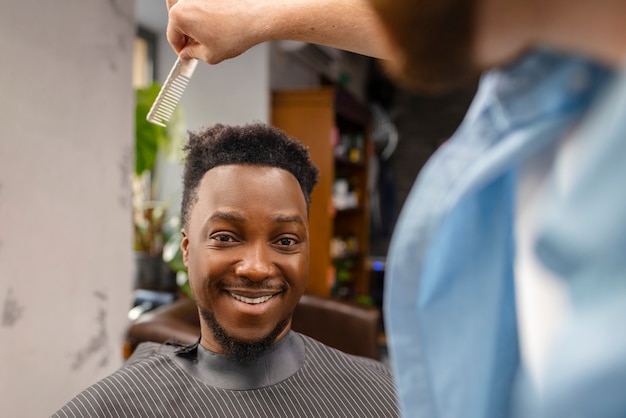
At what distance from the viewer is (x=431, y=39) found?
0.45 metres

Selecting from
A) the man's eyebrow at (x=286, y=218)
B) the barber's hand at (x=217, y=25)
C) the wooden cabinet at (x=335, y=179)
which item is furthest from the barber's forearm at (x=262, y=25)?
the wooden cabinet at (x=335, y=179)

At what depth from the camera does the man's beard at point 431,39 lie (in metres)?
0.44

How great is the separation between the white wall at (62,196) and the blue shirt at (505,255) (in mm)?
1418

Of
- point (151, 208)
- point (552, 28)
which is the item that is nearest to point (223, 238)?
point (552, 28)

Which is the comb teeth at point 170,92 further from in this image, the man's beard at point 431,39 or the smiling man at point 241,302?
the man's beard at point 431,39

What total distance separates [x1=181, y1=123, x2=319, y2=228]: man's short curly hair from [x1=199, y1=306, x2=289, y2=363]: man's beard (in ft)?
0.77

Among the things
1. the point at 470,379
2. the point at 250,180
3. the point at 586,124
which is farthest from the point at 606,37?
the point at 250,180

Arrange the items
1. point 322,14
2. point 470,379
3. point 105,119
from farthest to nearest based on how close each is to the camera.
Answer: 1. point 105,119
2. point 322,14
3. point 470,379

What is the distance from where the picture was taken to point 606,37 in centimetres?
41

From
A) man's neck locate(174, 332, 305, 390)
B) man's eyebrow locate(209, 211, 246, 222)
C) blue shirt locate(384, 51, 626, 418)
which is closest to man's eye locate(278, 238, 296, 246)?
man's eyebrow locate(209, 211, 246, 222)

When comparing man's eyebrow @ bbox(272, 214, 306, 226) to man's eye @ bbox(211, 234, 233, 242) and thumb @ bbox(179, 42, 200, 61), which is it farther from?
thumb @ bbox(179, 42, 200, 61)

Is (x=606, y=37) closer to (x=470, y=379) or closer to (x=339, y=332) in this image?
(x=470, y=379)

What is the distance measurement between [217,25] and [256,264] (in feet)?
1.56

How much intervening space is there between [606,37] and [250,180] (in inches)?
32.8
